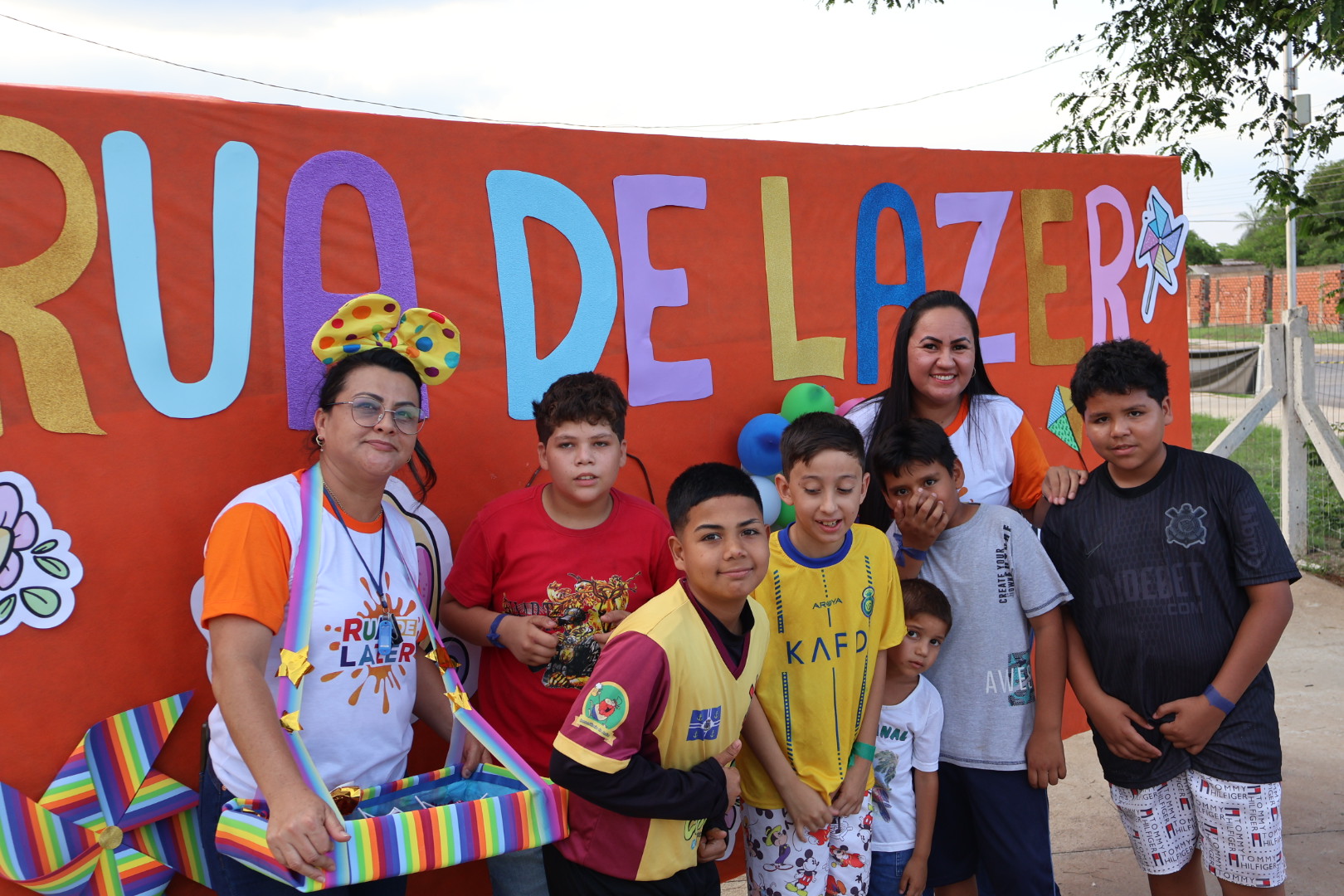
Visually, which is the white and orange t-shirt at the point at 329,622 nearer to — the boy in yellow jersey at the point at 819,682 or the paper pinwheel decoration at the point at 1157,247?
the boy in yellow jersey at the point at 819,682

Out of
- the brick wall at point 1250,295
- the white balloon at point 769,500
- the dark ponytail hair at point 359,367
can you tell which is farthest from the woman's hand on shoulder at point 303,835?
the brick wall at point 1250,295

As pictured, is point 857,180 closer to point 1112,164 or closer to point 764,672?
point 1112,164

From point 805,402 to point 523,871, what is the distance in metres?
1.89

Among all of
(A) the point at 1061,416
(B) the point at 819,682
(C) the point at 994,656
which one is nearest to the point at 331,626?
(B) the point at 819,682

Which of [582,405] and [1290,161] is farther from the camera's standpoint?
[1290,161]

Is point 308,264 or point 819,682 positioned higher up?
point 308,264

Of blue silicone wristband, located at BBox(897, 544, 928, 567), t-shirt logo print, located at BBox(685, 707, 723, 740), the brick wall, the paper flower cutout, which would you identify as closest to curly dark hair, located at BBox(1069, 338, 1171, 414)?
blue silicone wristband, located at BBox(897, 544, 928, 567)

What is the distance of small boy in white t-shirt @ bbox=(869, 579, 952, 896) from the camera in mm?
2645

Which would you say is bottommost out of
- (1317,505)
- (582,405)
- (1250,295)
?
(1317,505)

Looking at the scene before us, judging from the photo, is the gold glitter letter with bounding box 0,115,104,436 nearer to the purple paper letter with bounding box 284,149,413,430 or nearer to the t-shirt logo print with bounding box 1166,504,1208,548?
the purple paper letter with bounding box 284,149,413,430

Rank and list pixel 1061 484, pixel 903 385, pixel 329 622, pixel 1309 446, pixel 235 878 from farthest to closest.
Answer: pixel 1309 446, pixel 903 385, pixel 1061 484, pixel 329 622, pixel 235 878

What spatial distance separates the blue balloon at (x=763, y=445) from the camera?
3.56 m

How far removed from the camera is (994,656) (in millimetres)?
2691

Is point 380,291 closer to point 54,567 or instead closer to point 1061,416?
point 54,567
